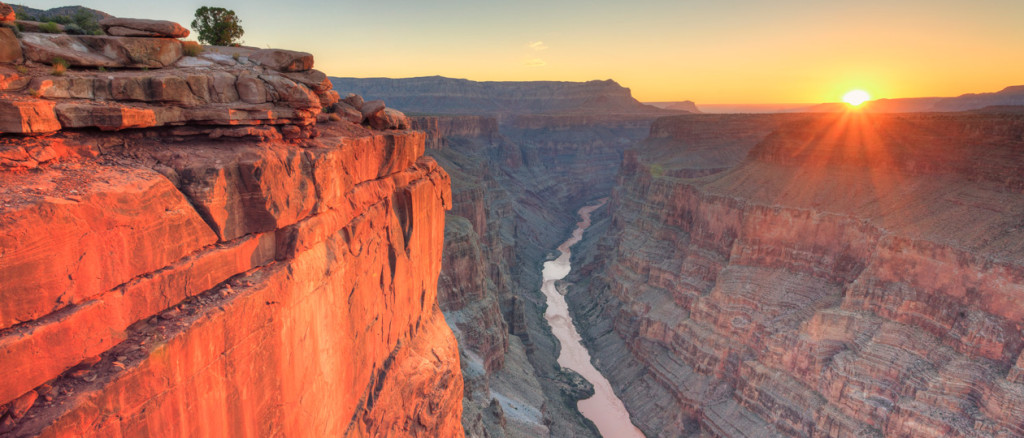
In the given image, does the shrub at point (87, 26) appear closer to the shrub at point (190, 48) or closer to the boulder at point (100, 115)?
the shrub at point (190, 48)

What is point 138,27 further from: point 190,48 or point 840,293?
point 840,293

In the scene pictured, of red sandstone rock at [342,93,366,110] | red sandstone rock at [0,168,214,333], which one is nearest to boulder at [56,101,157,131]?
red sandstone rock at [0,168,214,333]

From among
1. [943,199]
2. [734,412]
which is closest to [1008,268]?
[943,199]

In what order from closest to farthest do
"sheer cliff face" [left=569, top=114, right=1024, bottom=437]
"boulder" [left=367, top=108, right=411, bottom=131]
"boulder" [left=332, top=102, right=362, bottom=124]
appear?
"boulder" [left=332, top=102, right=362, bottom=124]
"boulder" [left=367, top=108, right=411, bottom=131]
"sheer cliff face" [left=569, top=114, right=1024, bottom=437]

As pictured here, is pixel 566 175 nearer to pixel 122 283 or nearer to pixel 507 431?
pixel 507 431

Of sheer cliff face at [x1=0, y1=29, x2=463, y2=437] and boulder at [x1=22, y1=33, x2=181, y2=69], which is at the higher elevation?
boulder at [x1=22, y1=33, x2=181, y2=69]

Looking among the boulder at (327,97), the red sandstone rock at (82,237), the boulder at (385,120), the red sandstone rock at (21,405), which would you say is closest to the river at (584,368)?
the boulder at (385,120)

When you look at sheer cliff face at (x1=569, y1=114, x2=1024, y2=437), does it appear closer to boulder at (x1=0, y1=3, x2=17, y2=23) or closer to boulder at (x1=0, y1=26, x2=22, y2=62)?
boulder at (x1=0, y1=26, x2=22, y2=62)
